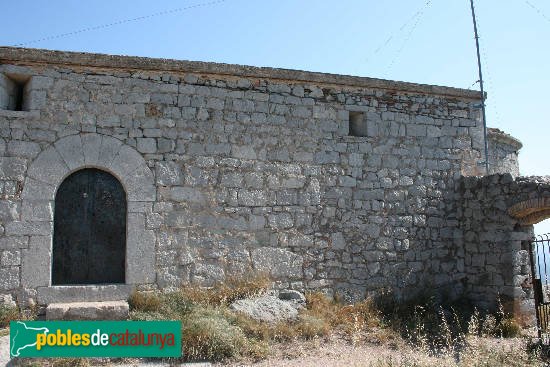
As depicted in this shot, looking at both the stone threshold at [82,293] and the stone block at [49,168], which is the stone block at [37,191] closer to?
the stone block at [49,168]

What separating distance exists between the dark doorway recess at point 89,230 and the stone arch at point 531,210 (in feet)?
19.3

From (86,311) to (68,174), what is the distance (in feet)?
6.04

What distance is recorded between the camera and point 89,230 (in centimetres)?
676

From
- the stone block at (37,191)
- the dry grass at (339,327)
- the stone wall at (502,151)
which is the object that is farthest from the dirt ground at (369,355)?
the stone wall at (502,151)

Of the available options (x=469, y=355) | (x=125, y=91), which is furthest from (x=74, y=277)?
(x=469, y=355)

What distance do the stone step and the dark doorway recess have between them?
0.55 metres

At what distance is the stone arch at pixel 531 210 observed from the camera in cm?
755

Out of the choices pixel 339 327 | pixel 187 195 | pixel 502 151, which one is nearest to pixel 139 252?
pixel 187 195

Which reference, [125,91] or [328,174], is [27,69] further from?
[328,174]

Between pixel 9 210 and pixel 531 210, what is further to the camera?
pixel 531 210

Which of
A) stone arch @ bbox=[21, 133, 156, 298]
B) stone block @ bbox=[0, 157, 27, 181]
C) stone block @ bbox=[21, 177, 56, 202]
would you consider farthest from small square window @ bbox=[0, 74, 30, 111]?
stone block @ bbox=[21, 177, 56, 202]

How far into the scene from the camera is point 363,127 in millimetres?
8383

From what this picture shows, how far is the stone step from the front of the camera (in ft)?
19.6

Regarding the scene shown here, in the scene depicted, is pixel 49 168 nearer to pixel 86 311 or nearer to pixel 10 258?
pixel 10 258
